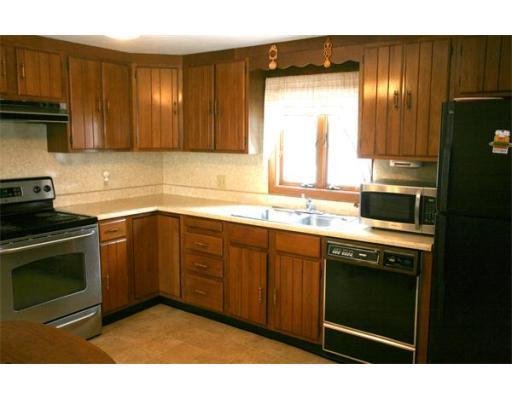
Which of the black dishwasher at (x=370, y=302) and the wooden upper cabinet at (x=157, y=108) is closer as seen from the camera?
the black dishwasher at (x=370, y=302)

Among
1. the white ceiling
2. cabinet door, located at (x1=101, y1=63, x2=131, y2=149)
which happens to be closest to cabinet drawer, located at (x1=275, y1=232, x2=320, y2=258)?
the white ceiling

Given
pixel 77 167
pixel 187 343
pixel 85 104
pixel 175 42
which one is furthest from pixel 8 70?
pixel 187 343

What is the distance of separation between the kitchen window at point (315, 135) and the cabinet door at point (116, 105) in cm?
123

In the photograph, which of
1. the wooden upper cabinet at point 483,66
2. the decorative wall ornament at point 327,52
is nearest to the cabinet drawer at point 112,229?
the decorative wall ornament at point 327,52

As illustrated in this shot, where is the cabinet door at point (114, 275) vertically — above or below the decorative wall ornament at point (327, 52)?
below

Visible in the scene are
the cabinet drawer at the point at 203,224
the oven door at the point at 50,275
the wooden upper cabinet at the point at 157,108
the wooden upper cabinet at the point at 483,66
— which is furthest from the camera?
the wooden upper cabinet at the point at 157,108

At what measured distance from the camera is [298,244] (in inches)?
119

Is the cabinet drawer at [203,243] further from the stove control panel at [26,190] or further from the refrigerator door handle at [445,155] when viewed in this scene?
the refrigerator door handle at [445,155]

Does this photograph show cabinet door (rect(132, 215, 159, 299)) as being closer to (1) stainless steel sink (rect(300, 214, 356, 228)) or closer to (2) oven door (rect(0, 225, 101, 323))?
(2) oven door (rect(0, 225, 101, 323))

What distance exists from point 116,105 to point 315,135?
5.61 feet

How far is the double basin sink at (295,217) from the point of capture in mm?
3244

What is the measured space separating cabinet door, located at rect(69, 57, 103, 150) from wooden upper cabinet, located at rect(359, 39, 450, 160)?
6.96ft

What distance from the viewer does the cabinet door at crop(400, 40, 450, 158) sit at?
262cm

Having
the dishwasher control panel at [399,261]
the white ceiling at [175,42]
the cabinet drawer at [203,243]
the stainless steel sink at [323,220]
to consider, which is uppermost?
the white ceiling at [175,42]
